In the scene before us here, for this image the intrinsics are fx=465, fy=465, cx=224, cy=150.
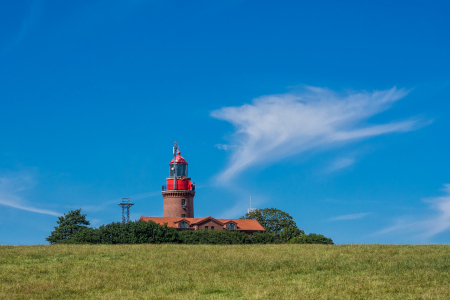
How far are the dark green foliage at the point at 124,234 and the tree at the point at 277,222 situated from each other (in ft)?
120

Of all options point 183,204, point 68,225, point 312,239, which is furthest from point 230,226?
point 68,225

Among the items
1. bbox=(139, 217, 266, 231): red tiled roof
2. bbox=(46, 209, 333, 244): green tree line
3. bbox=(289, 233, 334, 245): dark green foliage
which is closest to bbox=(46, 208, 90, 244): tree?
bbox=(46, 209, 333, 244): green tree line

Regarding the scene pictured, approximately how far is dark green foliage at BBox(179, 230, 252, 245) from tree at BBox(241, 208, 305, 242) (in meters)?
18.1

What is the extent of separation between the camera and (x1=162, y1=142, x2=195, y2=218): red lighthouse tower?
97250 millimetres

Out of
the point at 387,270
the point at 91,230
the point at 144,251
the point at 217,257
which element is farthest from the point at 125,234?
the point at 387,270

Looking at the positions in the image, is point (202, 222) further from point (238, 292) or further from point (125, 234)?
point (238, 292)

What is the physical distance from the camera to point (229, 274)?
2503 cm

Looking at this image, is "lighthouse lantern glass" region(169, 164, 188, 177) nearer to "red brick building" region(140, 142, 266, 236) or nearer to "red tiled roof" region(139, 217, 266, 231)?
"red brick building" region(140, 142, 266, 236)

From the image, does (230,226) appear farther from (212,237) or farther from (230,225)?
(212,237)

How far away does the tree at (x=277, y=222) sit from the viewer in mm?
98312

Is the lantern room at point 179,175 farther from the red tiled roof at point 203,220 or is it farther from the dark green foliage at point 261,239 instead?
the dark green foliage at point 261,239

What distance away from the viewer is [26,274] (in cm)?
2662

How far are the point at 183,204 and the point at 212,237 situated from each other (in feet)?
68.1

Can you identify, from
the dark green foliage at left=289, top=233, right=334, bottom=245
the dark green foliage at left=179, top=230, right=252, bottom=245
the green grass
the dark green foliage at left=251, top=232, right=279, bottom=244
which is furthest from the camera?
the dark green foliage at left=289, top=233, right=334, bottom=245
